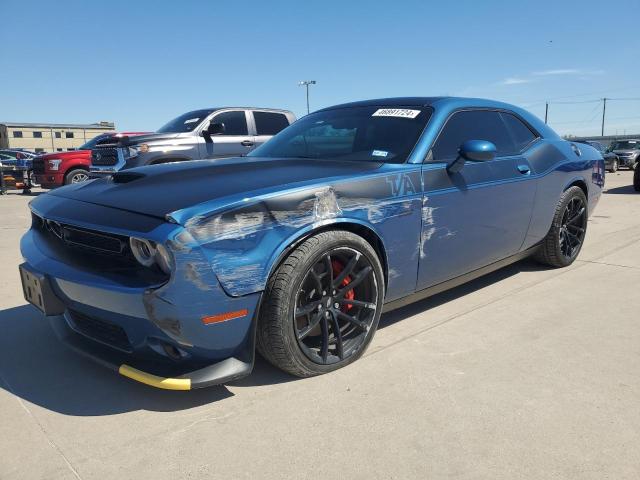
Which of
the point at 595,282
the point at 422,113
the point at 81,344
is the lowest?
the point at 595,282

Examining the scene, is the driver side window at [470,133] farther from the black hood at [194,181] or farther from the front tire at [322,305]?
the front tire at [322,305]

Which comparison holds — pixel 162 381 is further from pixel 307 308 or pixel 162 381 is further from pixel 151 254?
pixel 307 308

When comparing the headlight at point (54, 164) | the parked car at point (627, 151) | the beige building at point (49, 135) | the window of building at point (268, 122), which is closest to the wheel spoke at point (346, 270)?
the window of building at point (268, 122)

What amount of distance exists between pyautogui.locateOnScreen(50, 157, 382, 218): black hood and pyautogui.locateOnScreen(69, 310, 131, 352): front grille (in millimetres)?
533

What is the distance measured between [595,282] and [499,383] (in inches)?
84.2

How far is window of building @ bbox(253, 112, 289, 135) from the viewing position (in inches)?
366

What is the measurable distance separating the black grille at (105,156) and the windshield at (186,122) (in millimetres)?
892

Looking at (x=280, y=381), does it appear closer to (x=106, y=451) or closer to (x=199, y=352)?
(x=199, y=352)

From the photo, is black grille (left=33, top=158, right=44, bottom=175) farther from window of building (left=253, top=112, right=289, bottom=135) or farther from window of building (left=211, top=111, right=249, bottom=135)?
window of building (left=253, top=112, right=289, bottom=135)

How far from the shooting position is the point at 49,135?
7000 cm

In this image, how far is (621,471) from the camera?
175 centimetres

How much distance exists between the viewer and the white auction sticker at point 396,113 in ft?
10.2

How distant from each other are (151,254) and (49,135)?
259 feet

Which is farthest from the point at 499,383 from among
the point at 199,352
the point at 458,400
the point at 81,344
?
the point at 81,344
